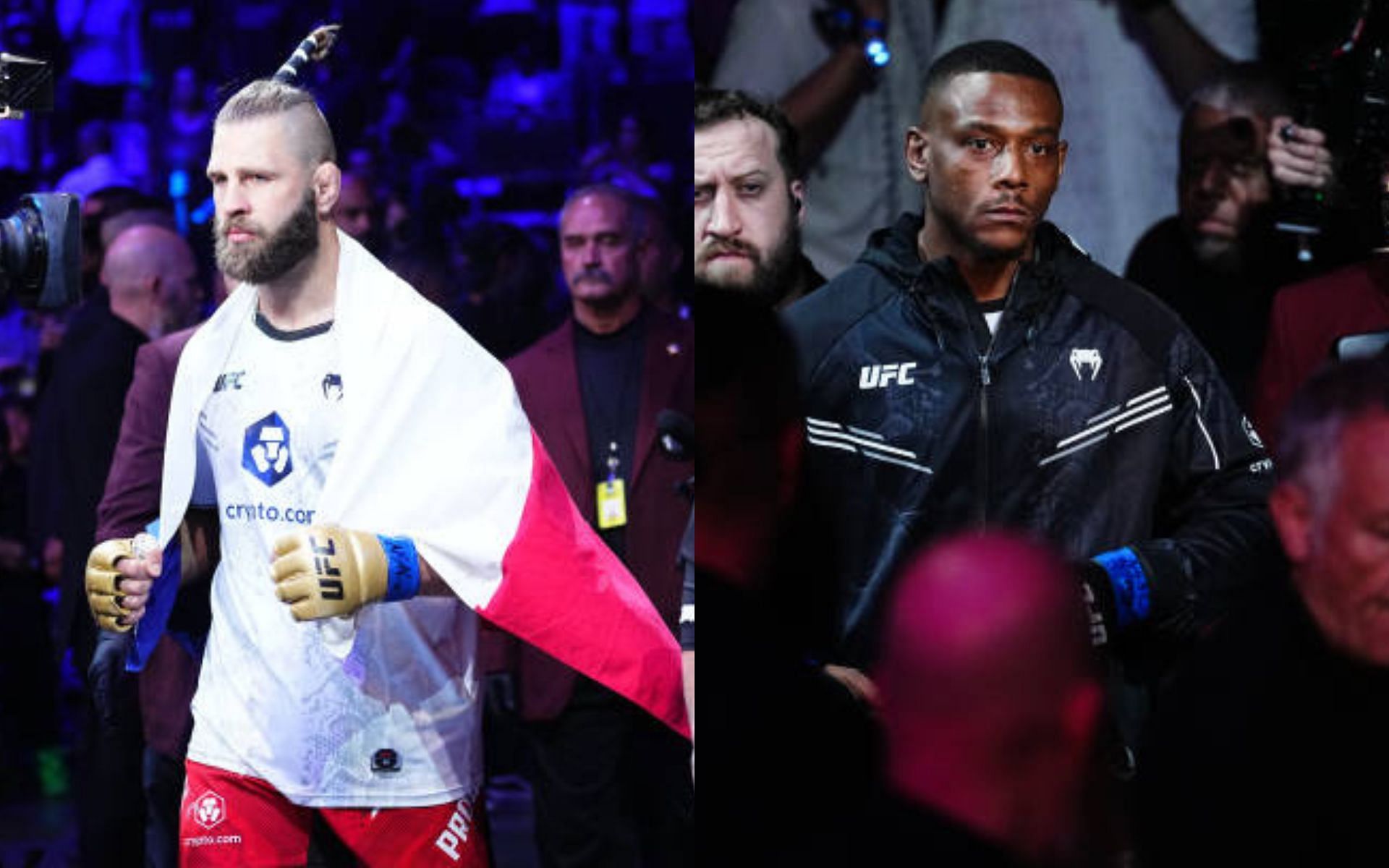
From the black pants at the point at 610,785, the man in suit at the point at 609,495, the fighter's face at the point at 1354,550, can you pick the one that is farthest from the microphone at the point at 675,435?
the fighter's face at the point at 1354,550

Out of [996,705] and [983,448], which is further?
[983,448]

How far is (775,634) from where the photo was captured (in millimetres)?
3938

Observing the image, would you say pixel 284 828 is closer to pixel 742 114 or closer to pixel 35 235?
pixel 35 235

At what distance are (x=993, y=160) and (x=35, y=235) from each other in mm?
1923

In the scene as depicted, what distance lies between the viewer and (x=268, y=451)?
4.04 m

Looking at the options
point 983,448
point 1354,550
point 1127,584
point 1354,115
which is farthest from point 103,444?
point 1354,115

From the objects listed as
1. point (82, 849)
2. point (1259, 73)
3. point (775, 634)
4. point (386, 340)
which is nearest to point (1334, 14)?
point (1259, 73)

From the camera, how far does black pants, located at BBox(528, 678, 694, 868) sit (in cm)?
427

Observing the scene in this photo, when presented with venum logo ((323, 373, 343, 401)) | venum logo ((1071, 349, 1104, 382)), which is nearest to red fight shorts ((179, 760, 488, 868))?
venum logo ((323, 373, 343, 401))

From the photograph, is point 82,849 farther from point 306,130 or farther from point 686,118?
point 686,118

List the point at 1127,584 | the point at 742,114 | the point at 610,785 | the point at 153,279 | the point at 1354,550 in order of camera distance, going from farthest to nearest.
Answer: the point at 153,279 < the point at 610,785 < the point at 742,114 < the point at 1127,584 < the point at 1354,550

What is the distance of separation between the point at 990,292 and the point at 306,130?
1424 millimetres

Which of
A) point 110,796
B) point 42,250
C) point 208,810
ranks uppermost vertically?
point 42,250

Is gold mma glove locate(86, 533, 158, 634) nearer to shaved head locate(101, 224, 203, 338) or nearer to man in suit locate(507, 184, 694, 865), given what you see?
shaved head locate(101, 224, 203, 338)
